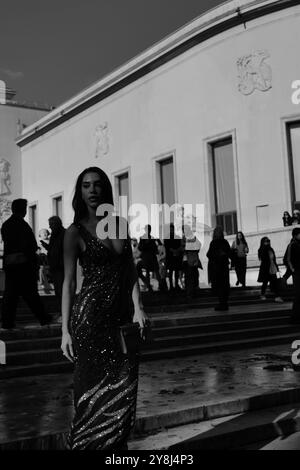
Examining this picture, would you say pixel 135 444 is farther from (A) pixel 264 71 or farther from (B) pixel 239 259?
(A) pixel 264 71

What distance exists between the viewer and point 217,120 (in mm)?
22266

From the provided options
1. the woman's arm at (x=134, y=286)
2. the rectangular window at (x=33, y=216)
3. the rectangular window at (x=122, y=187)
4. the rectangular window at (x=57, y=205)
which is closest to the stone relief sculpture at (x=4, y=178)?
the rectangular window at (x=33, y=216)

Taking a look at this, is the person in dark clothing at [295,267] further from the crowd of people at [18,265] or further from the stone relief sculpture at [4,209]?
the stone relief sculpture at [4,209]

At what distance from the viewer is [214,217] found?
2281cm

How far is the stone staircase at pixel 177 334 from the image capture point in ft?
24.4

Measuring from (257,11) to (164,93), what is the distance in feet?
17.3

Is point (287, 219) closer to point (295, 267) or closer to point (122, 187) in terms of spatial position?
point (295, 267)

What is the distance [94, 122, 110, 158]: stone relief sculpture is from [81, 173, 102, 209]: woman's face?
2501 cm

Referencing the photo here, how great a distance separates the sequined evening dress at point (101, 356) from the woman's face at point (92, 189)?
0.16 meters

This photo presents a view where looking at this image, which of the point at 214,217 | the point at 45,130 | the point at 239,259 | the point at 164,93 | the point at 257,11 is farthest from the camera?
the point at 45,130

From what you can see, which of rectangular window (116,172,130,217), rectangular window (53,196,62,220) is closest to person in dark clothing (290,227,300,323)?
rectangular window (116,172,130,217)

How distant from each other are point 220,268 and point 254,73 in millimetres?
11931

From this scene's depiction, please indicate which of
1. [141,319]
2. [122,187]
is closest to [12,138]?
[122,187]

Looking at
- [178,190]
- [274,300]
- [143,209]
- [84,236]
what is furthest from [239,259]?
[84,236]
